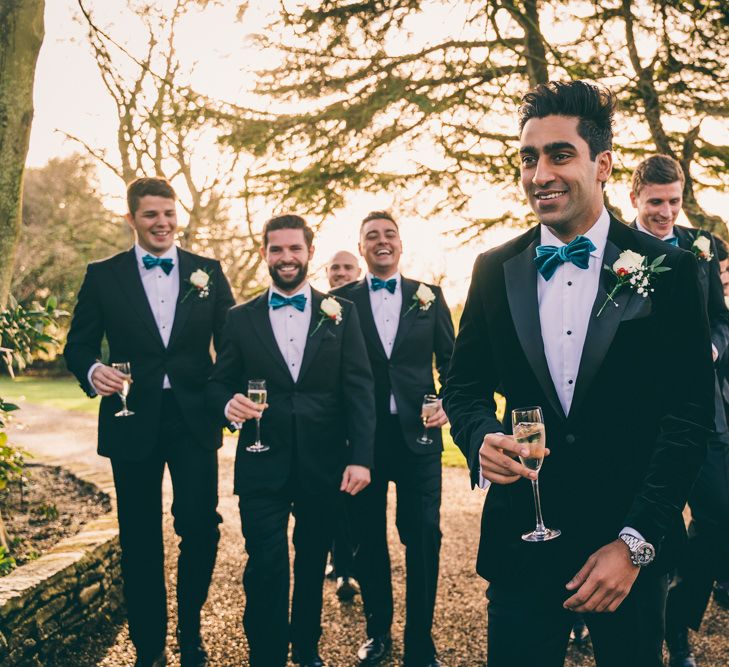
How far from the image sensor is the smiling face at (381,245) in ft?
16.0

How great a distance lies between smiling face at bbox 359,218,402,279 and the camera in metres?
4.88

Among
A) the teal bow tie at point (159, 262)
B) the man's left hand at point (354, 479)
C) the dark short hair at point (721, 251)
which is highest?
the dark short hair at point (721, 251)

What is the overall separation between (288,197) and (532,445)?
27.5 ft

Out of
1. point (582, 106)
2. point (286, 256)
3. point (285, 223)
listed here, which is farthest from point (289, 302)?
point (582, 106)

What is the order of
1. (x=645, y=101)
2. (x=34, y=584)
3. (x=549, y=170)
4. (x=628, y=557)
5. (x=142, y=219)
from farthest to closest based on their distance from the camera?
(x=645, y=101) → (x=142, y=219) → (x=34, y=584) → (x=549, y=170) → (x=628, y=557)

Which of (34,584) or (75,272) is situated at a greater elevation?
(75,272)

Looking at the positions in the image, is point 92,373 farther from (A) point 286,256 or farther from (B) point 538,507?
(B) point 538,507

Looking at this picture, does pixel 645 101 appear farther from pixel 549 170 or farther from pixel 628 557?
pixel 628 557

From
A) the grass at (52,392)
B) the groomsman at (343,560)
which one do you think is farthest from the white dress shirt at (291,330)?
the grass at (52,392)

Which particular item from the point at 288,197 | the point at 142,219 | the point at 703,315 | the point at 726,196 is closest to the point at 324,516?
the point at 142,219

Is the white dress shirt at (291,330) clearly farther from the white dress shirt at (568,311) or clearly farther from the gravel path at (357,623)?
the white dress shirt at (568,311)

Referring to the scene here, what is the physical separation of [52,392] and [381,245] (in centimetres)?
2197

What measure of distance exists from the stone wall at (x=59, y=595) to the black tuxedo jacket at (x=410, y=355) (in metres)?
2.06

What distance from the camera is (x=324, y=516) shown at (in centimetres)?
400
